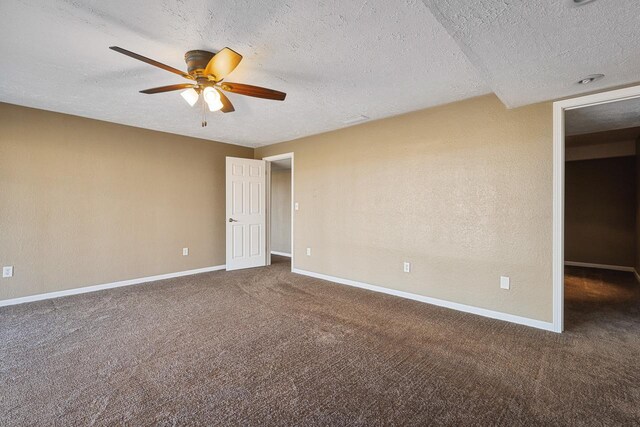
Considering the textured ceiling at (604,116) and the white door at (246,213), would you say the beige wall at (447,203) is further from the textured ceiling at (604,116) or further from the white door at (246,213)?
the white door at (246,213)

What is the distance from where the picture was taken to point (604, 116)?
2939 millimetres

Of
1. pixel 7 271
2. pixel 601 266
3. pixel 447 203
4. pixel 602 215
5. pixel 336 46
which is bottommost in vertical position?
pixel 601 266

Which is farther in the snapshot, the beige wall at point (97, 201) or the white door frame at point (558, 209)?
the beige wall at point (97, 201)

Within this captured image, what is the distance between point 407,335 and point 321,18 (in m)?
2.60

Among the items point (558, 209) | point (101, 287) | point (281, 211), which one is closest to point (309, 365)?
point (558, 209)

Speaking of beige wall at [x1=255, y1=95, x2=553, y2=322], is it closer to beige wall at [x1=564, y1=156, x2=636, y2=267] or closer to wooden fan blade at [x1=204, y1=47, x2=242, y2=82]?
wooden fan blade at [x1=204, y1=47, x2=242, y2=82]

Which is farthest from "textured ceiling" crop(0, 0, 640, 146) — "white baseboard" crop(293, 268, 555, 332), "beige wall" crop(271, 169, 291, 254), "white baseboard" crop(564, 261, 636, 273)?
"white baseboard" crop(564, 261, 636, 273)

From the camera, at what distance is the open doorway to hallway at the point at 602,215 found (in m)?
4.34

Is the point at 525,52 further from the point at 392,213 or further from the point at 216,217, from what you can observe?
the point at 216,217

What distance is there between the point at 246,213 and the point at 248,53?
355cm

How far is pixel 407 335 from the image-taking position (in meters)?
2.60

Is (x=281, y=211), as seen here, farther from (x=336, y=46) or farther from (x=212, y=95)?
(x=336, y=46)

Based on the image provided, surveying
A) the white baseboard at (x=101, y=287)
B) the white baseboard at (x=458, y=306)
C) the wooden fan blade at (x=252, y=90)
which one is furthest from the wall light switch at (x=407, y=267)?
the white baseboard at (x=101, y=287)

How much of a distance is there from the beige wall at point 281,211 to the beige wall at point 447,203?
247cm
